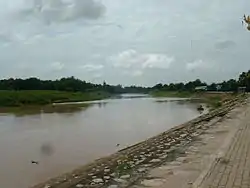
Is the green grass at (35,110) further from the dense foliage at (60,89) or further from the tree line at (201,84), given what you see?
the tree line at (201,84)

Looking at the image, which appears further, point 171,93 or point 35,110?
point 171,93

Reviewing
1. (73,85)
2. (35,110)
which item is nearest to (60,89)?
(73,85)

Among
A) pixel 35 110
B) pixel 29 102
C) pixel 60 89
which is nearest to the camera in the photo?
pixel 35 110

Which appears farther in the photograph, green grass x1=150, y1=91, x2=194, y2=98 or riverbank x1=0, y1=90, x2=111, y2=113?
green grass x1=150, y1=91, x2=194, y2=98

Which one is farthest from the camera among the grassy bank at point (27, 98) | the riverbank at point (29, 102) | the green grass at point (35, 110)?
the grassy bank at point (27, 98)

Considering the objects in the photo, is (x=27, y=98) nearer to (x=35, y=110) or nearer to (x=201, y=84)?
(x=35, y=110)

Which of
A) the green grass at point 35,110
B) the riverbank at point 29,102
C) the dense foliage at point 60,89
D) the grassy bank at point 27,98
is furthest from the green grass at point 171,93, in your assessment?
the green grass at point 35,110

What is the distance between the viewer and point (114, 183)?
7.16 m

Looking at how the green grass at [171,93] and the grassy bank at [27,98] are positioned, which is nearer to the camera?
the grassy bank at [27,98]

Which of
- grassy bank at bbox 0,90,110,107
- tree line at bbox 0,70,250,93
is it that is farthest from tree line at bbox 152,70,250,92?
grassy bank at bbox 0,90,110,107

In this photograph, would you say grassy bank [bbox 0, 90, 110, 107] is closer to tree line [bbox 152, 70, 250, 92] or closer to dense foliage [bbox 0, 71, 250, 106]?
dense foliage [bbox 0, 71, 250, 106]

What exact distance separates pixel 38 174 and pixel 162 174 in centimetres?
527

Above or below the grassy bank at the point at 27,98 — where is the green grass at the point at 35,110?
below

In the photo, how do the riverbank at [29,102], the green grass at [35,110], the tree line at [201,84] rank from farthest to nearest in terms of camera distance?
the tree line at [201,84] → the riverbank at [29,102] → the green grass at [35,110]
